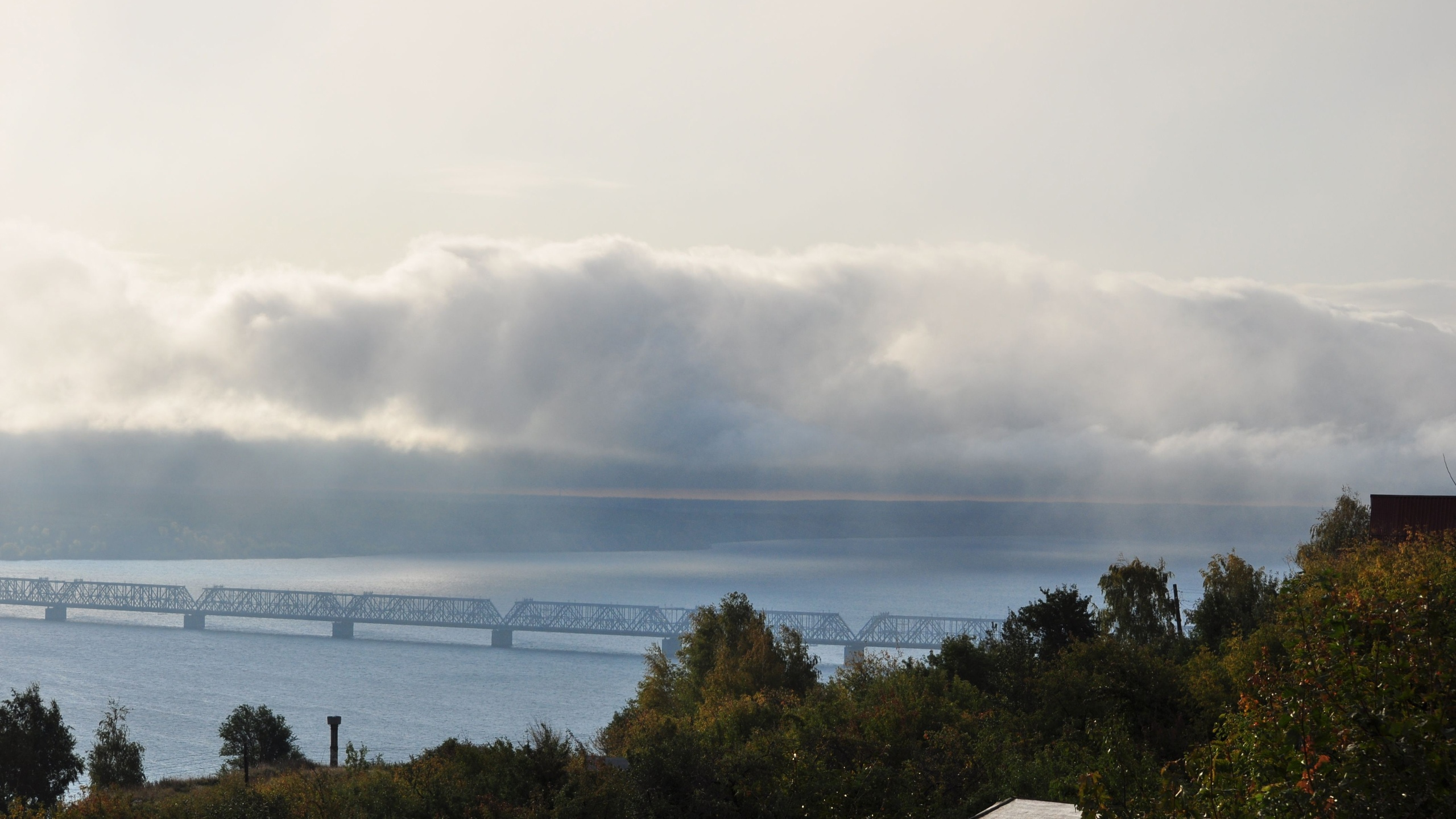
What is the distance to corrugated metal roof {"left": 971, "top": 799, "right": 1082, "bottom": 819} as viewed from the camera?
2148 centimetres

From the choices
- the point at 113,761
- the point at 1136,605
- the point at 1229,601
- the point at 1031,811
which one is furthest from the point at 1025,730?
the point at 113,761

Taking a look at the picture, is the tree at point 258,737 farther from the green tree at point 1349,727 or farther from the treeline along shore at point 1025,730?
the green tree at point 1349,727

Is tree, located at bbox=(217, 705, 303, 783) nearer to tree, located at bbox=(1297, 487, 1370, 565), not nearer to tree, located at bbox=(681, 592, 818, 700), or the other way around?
tree, located at bbox=(681, 592, 818, 700)

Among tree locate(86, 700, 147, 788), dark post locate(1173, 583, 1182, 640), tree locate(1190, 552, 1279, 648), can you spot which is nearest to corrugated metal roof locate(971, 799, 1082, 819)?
tree locate(1190, 552, 1279, 648)

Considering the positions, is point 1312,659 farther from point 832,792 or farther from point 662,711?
point 662,711

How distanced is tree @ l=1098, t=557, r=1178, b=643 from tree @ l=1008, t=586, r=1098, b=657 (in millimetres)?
4914

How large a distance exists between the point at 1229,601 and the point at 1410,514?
15.2m

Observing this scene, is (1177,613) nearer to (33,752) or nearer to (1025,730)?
(1025,730)

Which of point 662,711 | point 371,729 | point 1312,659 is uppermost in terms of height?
point 1312,659

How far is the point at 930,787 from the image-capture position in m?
41.6

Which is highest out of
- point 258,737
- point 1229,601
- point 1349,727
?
point 1349,727

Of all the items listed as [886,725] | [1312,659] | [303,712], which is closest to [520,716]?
[303,712]

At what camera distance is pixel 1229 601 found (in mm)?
68125

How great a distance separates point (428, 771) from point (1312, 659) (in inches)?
1356
